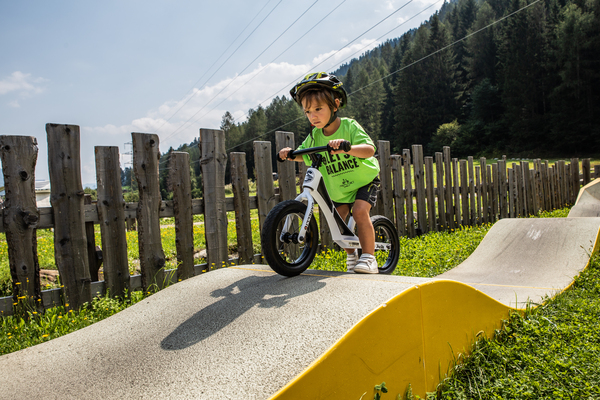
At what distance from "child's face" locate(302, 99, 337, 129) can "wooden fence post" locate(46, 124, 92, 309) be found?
234 cm

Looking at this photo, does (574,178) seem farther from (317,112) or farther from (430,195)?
(317,112)

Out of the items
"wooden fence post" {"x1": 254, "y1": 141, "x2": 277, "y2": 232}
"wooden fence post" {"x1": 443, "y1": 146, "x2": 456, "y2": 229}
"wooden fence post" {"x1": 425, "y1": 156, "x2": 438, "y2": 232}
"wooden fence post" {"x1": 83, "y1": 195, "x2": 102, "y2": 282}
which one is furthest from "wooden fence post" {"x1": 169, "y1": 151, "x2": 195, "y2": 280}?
"wooden fence post" {"x1": 443, "y1": 146, "x2": 456, "y2": 229}

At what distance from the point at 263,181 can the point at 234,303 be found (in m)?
2.57

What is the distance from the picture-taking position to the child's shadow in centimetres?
243

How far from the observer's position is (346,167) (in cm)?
354

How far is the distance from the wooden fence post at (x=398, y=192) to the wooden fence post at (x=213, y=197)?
400 cm

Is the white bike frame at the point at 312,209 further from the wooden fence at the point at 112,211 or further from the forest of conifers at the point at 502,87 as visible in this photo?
the forest of conifers at the point at 502,87

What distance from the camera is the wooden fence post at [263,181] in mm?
5086

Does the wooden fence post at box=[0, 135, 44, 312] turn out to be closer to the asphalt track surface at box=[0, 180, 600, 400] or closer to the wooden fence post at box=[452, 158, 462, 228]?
the asphalt track surface at box=[0, 180, 600, 400]

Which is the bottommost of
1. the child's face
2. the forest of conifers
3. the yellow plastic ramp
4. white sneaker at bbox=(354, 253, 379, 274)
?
the yellow plastic ramp

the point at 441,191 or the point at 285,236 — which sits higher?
the point at 441,191

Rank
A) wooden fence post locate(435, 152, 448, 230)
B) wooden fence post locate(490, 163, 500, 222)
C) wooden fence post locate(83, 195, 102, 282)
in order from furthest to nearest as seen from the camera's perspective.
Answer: wooden fence post locate(490, 163, 500, 222), wooden fence post locate(435, 152, 448, 230), wooden fence post locate(83, 195, 102, 282)

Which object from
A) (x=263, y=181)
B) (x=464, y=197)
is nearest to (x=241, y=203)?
(x=263, y=181)

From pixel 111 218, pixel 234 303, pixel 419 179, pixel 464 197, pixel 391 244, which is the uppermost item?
pixel 419 179
